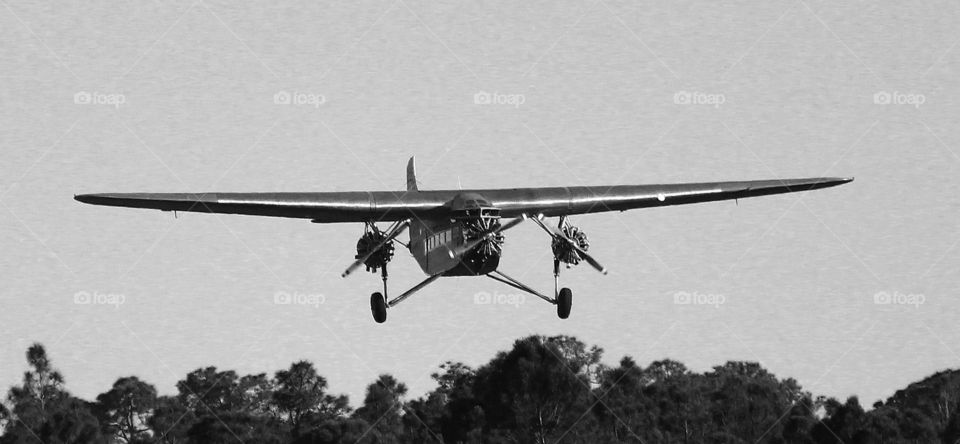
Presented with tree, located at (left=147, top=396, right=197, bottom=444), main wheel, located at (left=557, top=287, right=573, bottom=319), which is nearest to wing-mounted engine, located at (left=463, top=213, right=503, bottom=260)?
main wheel, located at (left=557, top=287, right=573, bottom=319)

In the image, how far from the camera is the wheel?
55156 millimetres

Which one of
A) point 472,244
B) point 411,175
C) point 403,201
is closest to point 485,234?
point 472,244

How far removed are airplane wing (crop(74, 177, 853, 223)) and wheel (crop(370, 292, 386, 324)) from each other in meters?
3.15

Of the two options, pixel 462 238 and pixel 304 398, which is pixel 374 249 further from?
pixel 304 398

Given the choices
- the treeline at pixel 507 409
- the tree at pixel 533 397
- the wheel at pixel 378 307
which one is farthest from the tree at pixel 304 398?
the wheel at pixel 378 307

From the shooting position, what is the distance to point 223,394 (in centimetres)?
11862

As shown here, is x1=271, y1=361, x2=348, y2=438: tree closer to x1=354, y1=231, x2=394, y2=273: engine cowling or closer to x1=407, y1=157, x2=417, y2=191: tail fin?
x1=407, y1=157, x2=417, y2=191: tail fin

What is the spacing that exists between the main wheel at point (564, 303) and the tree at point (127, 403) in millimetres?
60841

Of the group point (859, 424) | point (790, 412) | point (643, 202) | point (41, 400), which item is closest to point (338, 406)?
point (41, 400)

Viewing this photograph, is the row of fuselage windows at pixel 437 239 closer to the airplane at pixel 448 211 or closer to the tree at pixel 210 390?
the airplane at pixel 448 211

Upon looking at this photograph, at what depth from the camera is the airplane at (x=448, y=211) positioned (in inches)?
1938

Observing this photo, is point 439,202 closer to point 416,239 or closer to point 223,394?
point 416,239

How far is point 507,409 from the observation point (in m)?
83.1

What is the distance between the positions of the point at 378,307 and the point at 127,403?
61.1 metres
